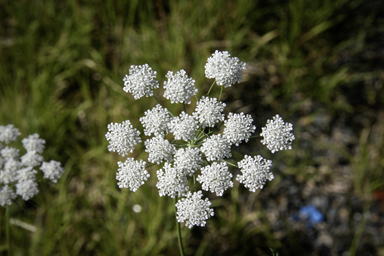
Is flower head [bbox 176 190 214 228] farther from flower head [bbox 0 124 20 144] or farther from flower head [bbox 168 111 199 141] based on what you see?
flower head [bbox 0 124 20 144]

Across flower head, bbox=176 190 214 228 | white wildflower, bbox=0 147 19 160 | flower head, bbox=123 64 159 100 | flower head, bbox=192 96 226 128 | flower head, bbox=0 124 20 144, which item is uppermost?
flower head, bbox=123 64 159 100

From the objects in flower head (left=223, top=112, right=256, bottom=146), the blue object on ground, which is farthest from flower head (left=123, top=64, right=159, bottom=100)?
the blue object on ground

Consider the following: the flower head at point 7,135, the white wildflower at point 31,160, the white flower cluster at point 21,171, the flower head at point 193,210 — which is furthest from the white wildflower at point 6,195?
the flower head at point 193,210

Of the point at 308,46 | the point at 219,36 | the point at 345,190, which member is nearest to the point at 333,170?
the point at 345,190

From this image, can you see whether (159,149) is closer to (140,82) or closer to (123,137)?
(123,137)

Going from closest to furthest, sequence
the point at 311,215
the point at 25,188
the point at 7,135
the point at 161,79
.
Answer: the point at 25,188 → the point at 7,135 → the point at 311,215 → the point at 161,79

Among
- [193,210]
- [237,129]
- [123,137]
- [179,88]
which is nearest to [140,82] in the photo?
[179,88]
